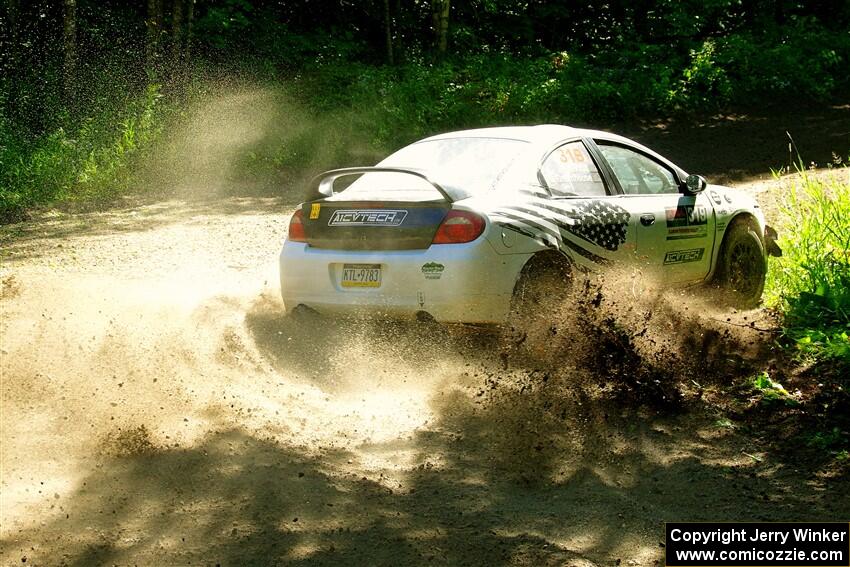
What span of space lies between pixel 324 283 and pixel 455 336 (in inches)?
38.7

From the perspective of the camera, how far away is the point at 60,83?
18.6 metres

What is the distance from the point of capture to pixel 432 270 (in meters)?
6.37

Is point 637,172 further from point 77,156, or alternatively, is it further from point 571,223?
point 77,156

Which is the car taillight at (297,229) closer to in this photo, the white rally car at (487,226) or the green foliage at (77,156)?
the white rally car at (487,226)

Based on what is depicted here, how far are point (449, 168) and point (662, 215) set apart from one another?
5.91 ft

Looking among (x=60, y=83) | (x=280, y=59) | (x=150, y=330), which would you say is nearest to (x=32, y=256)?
(x=150, y=330)

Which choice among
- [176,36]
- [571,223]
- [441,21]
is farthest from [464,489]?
[441,21]

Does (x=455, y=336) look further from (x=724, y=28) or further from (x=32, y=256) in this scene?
(x=724, y=28)

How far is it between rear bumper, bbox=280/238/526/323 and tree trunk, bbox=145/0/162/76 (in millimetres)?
14162

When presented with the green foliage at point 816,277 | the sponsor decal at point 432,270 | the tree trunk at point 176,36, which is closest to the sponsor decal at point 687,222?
the green foliage at point 816,277

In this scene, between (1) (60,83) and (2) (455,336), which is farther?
(1) (60,83)

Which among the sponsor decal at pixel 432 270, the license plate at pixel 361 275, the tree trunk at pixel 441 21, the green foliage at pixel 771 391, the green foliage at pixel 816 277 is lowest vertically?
the green foliage at pixel 771 391

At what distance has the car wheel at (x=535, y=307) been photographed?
255 inches

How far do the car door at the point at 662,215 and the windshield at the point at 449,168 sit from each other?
0.98 metres
